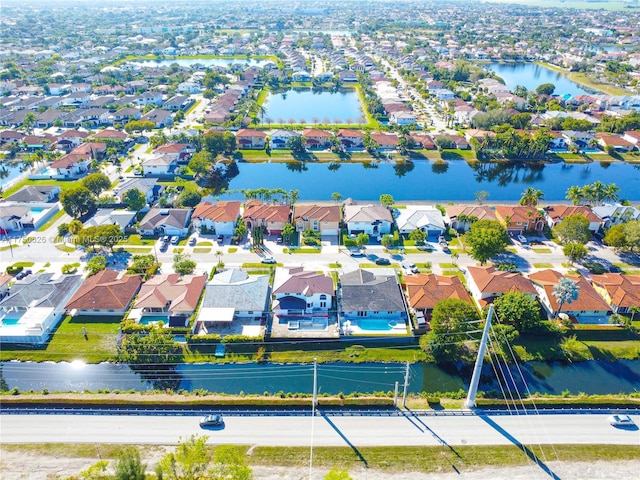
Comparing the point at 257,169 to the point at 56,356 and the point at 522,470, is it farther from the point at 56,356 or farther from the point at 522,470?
the point at 522,470

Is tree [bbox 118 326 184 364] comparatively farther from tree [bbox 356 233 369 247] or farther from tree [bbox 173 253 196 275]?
tree [bbox 356 233 369 247]

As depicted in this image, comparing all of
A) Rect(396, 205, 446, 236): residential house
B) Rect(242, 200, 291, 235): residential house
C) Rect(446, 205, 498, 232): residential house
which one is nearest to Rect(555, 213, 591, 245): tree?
Rect(446, 205, 498, 232): residential house

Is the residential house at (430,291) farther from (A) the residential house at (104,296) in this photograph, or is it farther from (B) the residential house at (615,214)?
(A) the residential house at (104,296)

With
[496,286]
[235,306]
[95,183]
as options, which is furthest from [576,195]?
[95,183]

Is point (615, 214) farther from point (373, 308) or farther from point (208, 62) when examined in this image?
point (208, 62)

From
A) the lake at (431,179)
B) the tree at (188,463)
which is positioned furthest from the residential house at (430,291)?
the lake at (431,179)

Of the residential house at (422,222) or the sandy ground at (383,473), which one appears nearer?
the sandy ground at (383,473)

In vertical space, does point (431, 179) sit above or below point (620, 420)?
below
